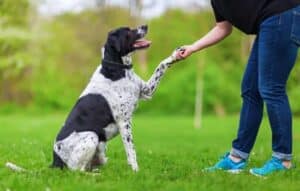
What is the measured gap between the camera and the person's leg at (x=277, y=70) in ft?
17.9

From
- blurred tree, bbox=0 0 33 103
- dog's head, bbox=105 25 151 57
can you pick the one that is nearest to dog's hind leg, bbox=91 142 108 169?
dog's head, bbox=105 25 151 57

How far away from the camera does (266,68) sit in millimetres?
5559

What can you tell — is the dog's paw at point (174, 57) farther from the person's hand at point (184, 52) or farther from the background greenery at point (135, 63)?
the background greenery at point (135, 63)

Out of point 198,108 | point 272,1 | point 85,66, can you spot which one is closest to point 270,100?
point 272,1

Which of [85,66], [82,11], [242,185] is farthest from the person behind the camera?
[82,11]

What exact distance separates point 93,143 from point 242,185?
153 centimetres

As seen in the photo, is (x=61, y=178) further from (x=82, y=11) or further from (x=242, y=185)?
(x=82, y=11)

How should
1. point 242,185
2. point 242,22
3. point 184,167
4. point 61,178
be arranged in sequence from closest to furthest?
point 242,185 → point 61,178 → point 242,22 → point 184,167

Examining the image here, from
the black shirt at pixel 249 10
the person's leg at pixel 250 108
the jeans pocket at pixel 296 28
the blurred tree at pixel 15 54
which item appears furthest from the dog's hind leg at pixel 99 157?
the blurred tree at pixel 15 54

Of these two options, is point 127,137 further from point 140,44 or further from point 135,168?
point 140,44

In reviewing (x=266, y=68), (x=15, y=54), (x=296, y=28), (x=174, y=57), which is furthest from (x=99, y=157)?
(x=15, y=54)

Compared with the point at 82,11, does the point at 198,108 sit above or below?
below

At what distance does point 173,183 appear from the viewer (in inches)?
201

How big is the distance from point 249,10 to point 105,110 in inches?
66.5
